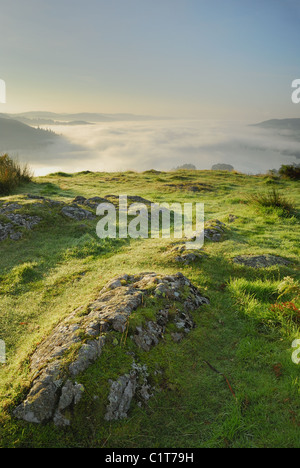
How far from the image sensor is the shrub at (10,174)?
17828mm

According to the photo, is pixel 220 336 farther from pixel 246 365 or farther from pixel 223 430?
pixel 223 430

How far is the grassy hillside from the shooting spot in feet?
11.3

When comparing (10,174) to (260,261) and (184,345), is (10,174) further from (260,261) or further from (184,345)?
(184,345)

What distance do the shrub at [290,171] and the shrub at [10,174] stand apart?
2479 cm

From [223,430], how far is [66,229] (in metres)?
9.22

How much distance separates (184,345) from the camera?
4699mm

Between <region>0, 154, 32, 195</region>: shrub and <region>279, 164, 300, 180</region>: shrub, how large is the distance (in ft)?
81.3

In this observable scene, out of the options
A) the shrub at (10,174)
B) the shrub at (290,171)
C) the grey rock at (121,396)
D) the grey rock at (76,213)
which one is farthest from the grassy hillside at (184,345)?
the shrub at (290,171)

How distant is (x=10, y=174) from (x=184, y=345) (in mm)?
18154

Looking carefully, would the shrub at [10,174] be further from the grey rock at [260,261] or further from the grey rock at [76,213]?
the grey rock at [260,261]

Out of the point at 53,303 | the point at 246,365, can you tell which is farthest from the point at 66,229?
the point at 246,365

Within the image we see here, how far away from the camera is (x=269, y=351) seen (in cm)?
469

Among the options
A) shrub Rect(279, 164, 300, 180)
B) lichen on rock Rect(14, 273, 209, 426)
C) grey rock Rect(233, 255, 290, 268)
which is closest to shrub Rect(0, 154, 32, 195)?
lichen on rock Rect(14, 273, 209, 426)

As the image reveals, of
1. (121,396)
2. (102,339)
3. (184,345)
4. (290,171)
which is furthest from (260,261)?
(290,171)
